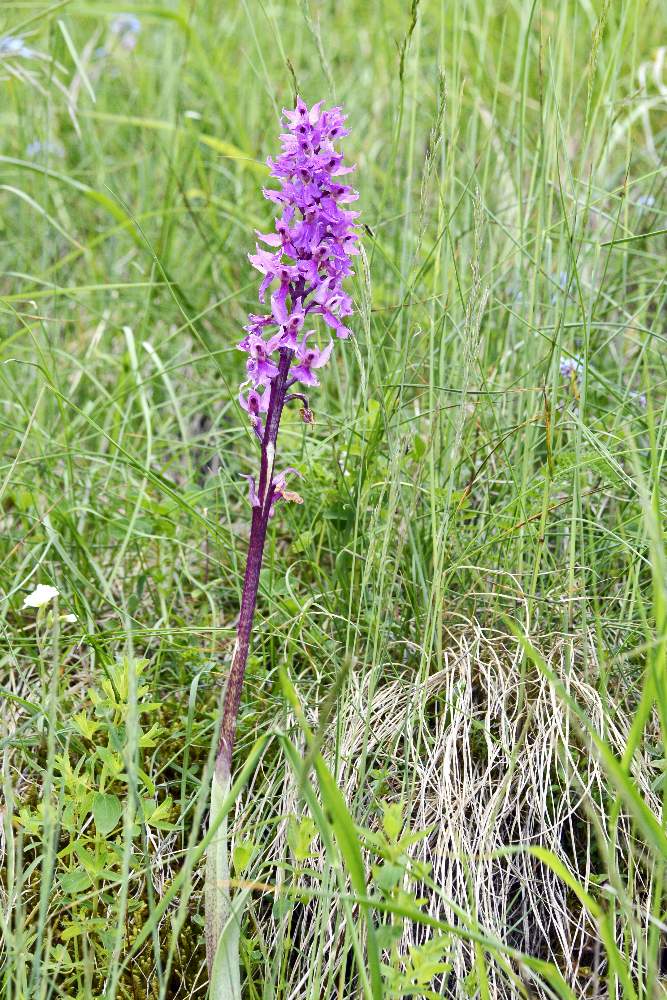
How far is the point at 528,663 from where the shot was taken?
195cm

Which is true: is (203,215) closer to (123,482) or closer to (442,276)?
(442,276)

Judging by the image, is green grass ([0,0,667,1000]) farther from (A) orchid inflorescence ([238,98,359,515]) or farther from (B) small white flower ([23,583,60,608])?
(A) orchid inflorescence ([238,98,359,515])

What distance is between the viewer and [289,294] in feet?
5.33

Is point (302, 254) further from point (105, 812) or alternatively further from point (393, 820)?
point (105, 812)

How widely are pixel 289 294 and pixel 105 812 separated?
0.94m

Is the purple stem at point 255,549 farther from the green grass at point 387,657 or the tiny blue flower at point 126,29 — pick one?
the tiny blue flower at point 126,29

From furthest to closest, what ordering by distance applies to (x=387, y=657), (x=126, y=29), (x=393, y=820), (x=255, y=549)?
(x=126, y=29) → (x=387, y=657) → (x=255, y=549) → (x=393, y=820)

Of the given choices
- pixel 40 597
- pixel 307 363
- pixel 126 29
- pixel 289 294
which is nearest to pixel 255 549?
pixel 307 363

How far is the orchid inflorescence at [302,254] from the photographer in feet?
4.90

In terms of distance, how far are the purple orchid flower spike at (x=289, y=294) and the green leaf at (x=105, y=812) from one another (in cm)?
21

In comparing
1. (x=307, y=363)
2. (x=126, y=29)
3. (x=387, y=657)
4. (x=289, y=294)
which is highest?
(x=126, y=29)

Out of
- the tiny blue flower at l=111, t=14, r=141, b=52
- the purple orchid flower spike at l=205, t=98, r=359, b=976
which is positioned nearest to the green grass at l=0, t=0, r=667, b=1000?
the purple orchid flower spike at l=205, t=98, r=359, b=976

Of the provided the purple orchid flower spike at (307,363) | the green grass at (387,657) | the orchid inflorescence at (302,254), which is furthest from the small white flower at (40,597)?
the purple orchid flower spike at (307,363)

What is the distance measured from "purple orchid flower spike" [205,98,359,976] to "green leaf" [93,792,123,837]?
0.70ft
